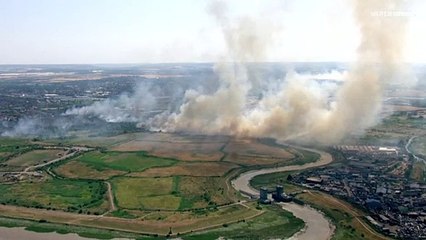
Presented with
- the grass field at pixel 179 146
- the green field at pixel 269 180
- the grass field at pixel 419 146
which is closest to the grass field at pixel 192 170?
the grass field at pixel 179 146

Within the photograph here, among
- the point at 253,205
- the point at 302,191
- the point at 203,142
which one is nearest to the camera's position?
the point at 253,205

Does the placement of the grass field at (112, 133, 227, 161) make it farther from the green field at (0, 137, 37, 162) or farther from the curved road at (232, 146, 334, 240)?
the green field at (0, 137, 37, 162)

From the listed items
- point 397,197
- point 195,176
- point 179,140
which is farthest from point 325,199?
point 179,140

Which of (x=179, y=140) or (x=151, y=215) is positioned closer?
(x=151, y=215)

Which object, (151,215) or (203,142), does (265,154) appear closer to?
(203,142)

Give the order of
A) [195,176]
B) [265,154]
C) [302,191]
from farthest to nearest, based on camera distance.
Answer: [265,154]
[195,176]
[302,191]

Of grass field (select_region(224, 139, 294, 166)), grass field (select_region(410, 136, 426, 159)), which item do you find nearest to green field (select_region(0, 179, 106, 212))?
grass field (select_region(224, 139, 294, 166))
